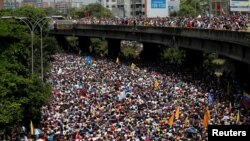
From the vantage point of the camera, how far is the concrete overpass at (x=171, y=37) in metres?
44.1

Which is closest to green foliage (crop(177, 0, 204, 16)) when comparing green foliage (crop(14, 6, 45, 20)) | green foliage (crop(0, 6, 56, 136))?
green foliage (crop(14, 6, 45, 20))

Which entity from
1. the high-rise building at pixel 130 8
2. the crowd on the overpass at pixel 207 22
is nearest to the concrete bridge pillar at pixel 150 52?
the crowd on the overpass at pixel 207 22

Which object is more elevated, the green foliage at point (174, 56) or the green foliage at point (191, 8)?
the green foliage at point (191, 8)

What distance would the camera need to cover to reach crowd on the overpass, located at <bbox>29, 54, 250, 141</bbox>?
3062cm

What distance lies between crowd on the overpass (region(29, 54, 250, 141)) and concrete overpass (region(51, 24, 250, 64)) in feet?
9.04

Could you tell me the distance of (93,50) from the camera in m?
102

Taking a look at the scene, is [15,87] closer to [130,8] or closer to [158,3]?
[158,3]

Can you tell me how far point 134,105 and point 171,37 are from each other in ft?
84.4

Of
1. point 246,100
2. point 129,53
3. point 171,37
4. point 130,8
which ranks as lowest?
point 129,53

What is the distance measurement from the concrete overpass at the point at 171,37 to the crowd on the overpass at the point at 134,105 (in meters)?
2.76

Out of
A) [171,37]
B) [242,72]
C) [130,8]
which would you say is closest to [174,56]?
[171,37]

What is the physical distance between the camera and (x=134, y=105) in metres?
39.2

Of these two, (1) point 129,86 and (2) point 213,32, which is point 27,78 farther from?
(2) point 213,32

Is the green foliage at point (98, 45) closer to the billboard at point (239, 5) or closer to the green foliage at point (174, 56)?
the green foliage at point (174, 56)
